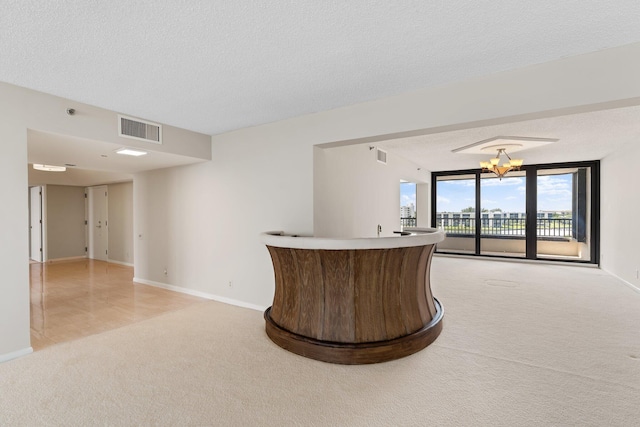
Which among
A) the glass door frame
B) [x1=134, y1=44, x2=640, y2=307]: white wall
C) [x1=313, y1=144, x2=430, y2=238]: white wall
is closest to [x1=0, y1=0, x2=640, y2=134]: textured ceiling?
[x1=134, y1=44, x2=640, y2=307]: white wall

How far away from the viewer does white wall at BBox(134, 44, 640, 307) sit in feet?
7.57

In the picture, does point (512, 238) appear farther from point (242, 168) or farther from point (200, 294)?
point (200, 294)

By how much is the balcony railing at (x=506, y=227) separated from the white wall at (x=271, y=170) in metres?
6.25

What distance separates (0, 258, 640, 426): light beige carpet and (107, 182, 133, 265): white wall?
4.86m

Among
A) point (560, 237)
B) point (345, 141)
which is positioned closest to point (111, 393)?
point (345, 141)

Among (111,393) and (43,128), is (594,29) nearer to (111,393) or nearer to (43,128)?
(111,393)

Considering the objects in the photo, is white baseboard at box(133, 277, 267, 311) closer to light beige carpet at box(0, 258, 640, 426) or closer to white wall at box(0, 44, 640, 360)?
white wall at box(0, 44, 640, 360)

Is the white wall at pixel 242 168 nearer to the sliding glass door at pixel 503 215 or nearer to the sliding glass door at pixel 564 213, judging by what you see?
the sliding glass door at pixel 564 213

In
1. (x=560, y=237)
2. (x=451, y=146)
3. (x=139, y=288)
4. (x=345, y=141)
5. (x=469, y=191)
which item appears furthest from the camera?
(x=469, y=191)

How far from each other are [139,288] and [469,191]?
8095mm

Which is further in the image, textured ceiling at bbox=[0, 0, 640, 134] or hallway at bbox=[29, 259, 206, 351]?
hallway at bbox=[29, 259, 206, 351]

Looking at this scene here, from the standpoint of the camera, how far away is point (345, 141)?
337 cm

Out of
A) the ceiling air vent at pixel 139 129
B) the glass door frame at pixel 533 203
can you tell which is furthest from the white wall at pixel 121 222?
the glass door frame at pixel 533 203

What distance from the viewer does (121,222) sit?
7672 millimetres
